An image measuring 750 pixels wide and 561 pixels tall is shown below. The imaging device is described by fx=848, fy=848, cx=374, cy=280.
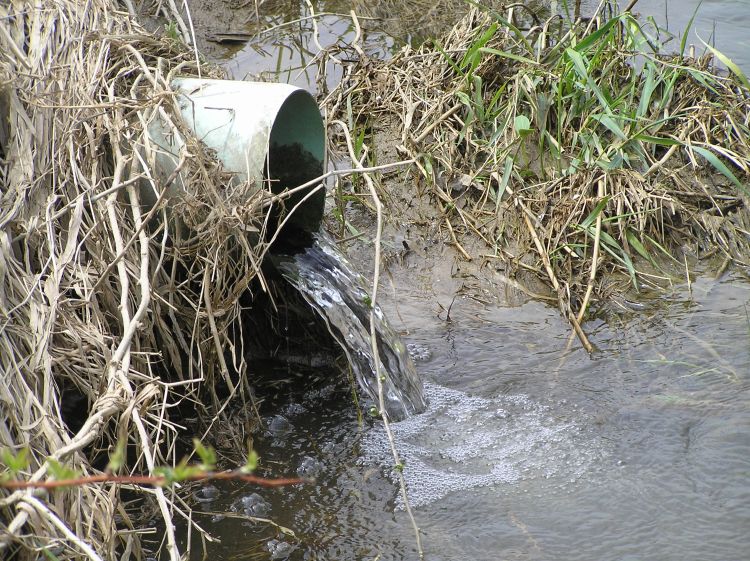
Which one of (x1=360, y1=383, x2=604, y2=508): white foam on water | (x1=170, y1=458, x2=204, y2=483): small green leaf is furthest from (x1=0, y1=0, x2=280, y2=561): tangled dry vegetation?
(x1=170, y1=458, x2=204, y2=483): small green leaf

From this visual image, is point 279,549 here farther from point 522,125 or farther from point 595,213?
point 522,125

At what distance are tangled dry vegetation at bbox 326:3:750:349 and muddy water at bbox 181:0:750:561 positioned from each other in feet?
0.93

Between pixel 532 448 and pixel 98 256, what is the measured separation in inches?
66.4

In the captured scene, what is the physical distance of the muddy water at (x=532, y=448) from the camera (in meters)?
2.71

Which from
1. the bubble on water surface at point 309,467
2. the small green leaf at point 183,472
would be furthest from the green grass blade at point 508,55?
the small green leaf at point 183,472

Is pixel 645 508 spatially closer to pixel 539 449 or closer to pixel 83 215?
pixel 539 449

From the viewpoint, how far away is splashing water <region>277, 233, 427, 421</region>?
3.38 m

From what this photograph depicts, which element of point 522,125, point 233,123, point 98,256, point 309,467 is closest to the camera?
point 98,256

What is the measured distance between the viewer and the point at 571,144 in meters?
4.42

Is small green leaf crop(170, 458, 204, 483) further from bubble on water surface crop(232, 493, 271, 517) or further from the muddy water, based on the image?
bubble on water surface crop(232, 493, 271, 517)

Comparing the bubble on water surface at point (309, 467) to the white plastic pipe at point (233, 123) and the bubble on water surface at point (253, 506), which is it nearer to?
the bubble on water surface at point (253, 506)

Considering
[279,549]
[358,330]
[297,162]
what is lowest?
[279,549]

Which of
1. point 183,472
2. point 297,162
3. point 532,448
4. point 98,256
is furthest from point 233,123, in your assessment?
point 183,472

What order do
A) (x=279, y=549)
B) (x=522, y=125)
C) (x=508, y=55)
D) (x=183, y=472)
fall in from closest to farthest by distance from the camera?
(x=183, y=472) → (x=279, y=549) → (x=522, y=125) → (x=508, y=55)
